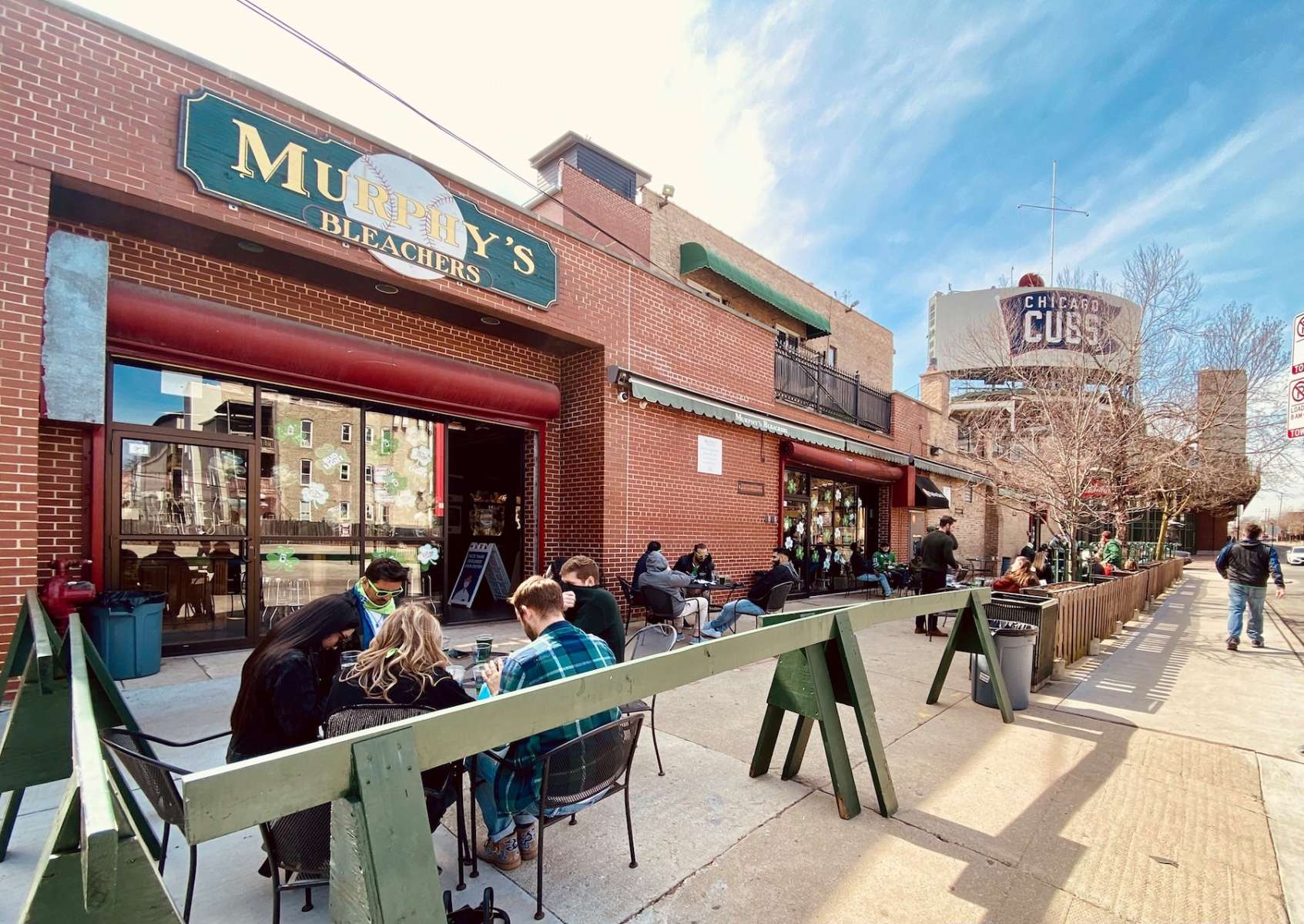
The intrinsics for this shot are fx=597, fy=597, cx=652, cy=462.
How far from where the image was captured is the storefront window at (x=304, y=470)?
22.3 feet

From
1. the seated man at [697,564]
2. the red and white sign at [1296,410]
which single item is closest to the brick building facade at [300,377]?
the seated man at [697,564]

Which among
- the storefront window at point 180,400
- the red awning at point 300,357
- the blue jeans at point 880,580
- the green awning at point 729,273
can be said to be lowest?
the blue jeans at point 880,580

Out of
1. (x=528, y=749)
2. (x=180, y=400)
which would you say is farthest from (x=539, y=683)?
(x=180, y=400)

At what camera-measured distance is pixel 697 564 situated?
903 cm

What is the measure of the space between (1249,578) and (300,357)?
1222 centimetres

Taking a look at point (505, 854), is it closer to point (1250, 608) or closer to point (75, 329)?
point (75, 329)

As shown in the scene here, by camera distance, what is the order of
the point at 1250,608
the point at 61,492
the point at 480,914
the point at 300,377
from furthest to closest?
the point at 1250,608, the point at 300,377, the point at 61,492, the point at 480,914

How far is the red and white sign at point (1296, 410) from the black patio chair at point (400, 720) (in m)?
6.58

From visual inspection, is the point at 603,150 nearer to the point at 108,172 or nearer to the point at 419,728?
the point at 108,172

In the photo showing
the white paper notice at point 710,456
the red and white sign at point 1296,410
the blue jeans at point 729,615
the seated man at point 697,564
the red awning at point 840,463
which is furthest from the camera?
the red awning at point 840,463

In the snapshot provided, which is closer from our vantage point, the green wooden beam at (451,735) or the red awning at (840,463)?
the green wooden beam at (451,735)

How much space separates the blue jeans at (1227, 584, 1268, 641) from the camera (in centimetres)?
810

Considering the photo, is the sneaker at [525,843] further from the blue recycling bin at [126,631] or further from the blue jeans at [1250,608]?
the blue jeans at [1250,608]

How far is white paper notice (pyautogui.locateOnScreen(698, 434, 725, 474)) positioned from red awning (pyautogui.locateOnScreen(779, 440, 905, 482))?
1954 millimetres
